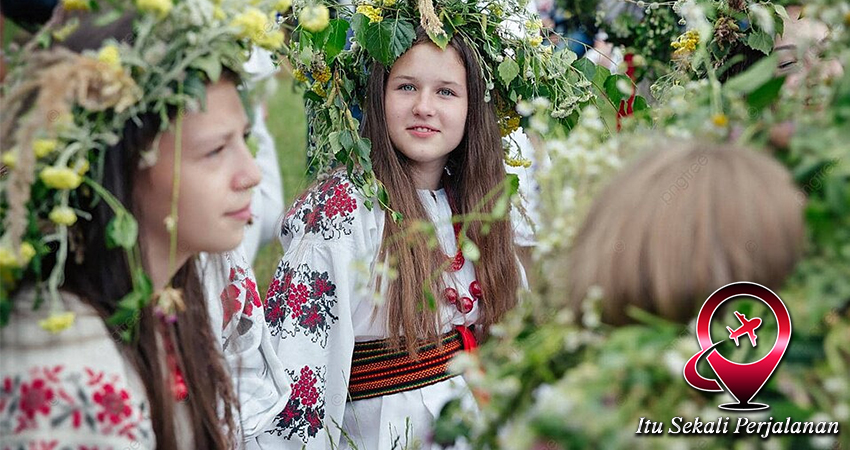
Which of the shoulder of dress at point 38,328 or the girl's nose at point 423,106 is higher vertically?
the girl's nose at point 423,106

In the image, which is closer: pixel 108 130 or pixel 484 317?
pixel 108 130

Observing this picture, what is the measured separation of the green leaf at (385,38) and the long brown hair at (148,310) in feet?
2.61

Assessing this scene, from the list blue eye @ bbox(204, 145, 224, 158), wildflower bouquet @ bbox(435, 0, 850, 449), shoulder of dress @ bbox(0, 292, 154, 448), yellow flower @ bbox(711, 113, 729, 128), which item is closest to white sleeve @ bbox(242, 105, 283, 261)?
blue eye @ bbox(204, 145, 224, 158)

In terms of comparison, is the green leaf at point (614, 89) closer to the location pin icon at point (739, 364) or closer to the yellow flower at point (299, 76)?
the yellow flower at point (299, 76)

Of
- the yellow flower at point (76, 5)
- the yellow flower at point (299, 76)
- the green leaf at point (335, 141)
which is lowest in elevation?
the green leaf at point (335, 141)

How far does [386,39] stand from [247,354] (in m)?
0.83

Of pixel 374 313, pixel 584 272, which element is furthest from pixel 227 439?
pixel 584 272

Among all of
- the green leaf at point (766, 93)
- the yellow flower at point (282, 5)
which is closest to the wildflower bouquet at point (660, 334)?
the green leaf at point (766, 93)

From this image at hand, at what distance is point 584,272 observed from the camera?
1.14m

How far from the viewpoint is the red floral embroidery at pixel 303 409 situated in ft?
7.82

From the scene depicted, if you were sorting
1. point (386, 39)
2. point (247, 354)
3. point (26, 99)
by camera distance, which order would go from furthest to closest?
1. point (386, 39)
2. point (247, 354)
3. point (26, 99)

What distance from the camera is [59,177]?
1317mm

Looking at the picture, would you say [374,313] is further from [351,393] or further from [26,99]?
[26,99]

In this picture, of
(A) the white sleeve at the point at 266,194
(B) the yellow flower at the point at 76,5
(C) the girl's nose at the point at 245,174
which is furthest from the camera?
(A) the white sleeve at the point at 266,194
